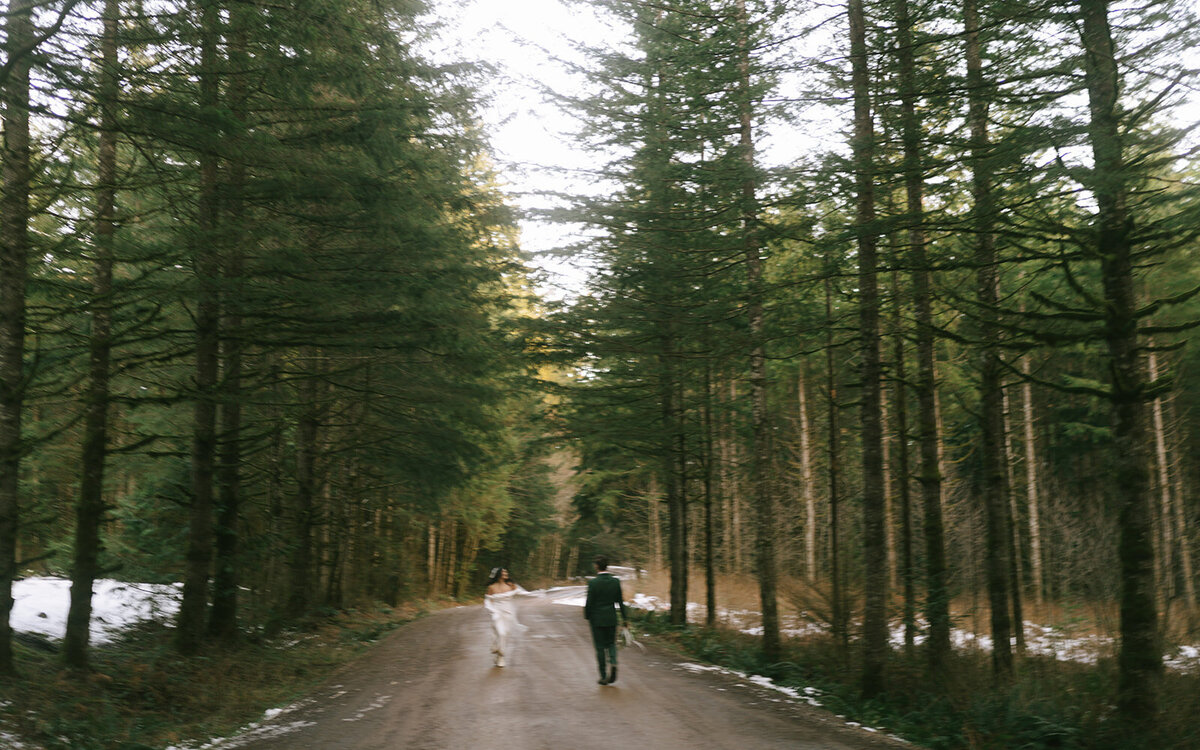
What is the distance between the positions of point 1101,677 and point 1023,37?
714 centimetres

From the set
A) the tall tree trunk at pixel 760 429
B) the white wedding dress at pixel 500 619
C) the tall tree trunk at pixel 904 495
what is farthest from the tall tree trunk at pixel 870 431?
the white wedding dress at pixel 500 619

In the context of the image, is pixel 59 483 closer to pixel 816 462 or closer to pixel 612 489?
pixel 612 489

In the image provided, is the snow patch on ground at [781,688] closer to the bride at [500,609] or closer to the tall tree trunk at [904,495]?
the tall tree trunk at [904,495]

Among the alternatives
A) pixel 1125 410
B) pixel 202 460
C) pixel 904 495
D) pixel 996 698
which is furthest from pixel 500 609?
pixel 1125 410

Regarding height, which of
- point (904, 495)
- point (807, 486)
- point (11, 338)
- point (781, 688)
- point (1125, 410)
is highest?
point (11, 338)

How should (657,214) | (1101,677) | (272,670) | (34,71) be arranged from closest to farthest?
(34,71) → (1101,677) → (272,670) → (657,214)

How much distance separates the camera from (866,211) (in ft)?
37.3

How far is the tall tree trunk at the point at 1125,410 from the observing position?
7250 mm

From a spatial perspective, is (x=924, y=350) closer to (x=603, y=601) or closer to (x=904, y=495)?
(x=904, y=495)

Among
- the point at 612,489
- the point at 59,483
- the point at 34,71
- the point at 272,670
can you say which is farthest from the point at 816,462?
the point at 34,71

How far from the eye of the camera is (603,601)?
38.9 feet


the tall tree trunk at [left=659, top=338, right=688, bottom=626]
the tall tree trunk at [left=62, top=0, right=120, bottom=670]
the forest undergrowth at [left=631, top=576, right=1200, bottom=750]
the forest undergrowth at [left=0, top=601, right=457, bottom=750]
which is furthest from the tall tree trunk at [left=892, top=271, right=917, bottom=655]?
the tall tree trunk at [left=62, top=0, right=120, bottom=670]

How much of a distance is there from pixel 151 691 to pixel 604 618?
20.4 feet

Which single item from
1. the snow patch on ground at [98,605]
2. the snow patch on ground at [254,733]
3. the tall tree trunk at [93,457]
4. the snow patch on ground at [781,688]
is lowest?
the snow patch on ground at [781,688]
